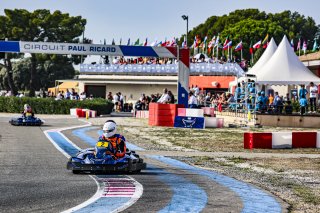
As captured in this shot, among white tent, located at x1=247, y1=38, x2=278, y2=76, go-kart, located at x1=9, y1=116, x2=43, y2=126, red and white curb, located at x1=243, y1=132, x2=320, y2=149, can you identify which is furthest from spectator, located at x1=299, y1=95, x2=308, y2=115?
go-kart, located at x1=9, y1=116, x2=43, y2=126

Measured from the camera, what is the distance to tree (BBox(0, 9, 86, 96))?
257 feet

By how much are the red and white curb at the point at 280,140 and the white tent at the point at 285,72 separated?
1283cm

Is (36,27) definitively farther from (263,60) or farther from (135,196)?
(135,196)

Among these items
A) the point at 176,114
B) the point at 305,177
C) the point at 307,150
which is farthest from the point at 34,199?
the point at 176,114

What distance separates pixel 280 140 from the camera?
22.3m

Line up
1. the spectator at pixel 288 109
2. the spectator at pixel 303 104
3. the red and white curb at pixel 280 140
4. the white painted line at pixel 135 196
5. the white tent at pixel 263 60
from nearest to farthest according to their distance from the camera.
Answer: the white painted line at pixel 135 196 → the red and white curb at pixel 280 140 → the spectator at pixel 303 104 → the spectator at pixel 288 109 → the white tent at pixel 263 60

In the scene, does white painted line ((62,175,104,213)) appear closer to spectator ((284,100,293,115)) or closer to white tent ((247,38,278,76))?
spectator ((284,100,293,115))

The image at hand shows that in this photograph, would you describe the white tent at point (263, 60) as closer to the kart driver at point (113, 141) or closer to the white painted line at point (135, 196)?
the kart driver at point (113, 141)

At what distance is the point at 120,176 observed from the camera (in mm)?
13688

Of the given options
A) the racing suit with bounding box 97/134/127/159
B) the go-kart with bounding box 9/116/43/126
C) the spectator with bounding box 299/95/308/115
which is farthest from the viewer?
the go-kart with bounding box 9/116/43/126

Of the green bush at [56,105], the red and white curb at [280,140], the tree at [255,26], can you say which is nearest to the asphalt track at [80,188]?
the red and white curb at [280,140]

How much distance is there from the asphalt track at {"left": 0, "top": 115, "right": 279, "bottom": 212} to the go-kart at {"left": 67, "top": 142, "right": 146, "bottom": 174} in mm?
233

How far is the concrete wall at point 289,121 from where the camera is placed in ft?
105

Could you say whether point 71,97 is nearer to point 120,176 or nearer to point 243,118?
point 243,118
